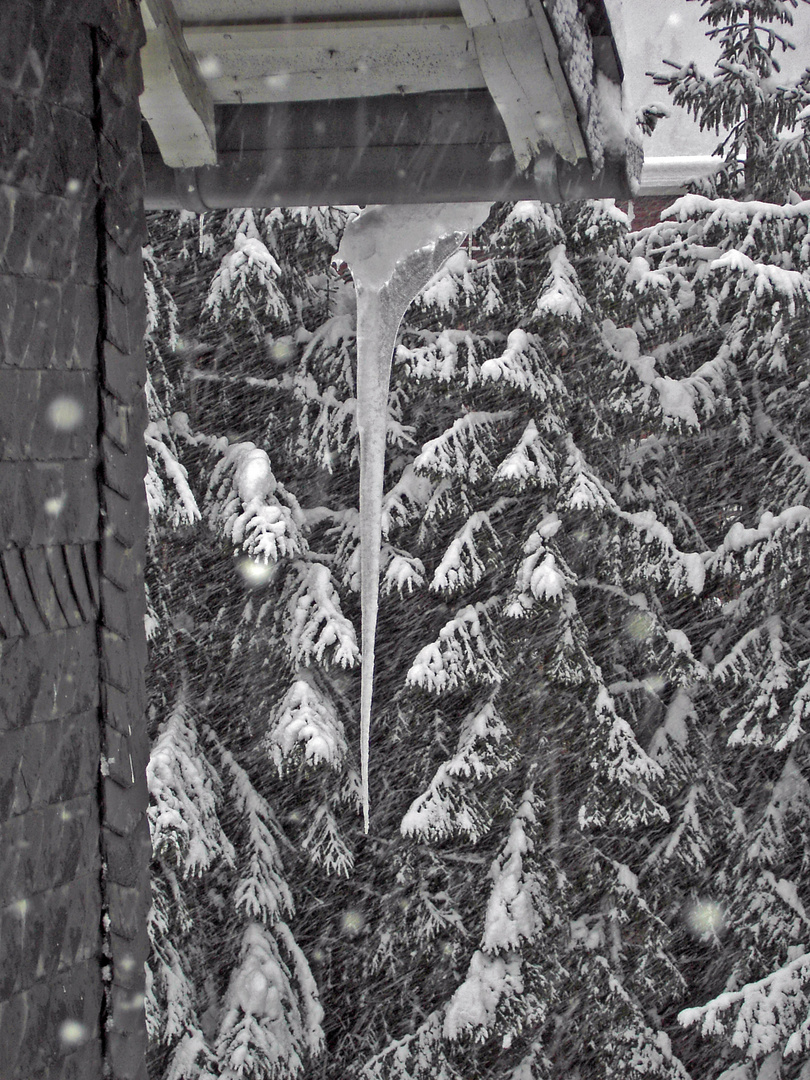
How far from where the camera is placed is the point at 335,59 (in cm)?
207

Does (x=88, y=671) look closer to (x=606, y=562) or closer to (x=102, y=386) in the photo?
(x=102, y=386)

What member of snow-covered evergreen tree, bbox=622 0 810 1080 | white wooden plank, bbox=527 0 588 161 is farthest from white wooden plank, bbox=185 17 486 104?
snow-covered evergreen tree, bbox=622 0 810 1080

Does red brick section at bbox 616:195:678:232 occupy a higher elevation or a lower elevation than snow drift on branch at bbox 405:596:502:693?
higher

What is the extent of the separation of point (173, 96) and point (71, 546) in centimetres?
104

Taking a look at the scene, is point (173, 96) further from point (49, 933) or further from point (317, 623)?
point (317, 623)

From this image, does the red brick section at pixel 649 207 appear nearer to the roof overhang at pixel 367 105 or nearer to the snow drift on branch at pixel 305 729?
the snow drift on branch at pixel 305 729

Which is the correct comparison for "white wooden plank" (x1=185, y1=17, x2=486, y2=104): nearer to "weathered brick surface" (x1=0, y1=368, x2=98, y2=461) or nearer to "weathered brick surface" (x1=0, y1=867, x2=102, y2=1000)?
"weathered brick surface" (x1=0, y1=368, x2=98, y2=461)

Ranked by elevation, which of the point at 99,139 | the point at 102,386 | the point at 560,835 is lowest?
the point at 560,835

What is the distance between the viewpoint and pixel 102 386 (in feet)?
5.08

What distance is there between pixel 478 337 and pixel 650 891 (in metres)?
4.52

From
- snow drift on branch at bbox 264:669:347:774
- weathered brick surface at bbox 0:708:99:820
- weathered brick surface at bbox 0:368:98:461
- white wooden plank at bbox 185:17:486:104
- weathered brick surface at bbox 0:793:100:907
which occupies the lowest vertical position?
snow drift on branch at bbox 264:669:347:774

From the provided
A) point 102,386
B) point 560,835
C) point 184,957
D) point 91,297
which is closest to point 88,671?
point 102,386

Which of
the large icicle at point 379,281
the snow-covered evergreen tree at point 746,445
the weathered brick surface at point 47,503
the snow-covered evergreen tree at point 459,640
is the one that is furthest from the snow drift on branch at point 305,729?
the weathered brick surface at point 47,503

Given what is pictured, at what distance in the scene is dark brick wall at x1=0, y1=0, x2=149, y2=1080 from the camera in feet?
4.57
